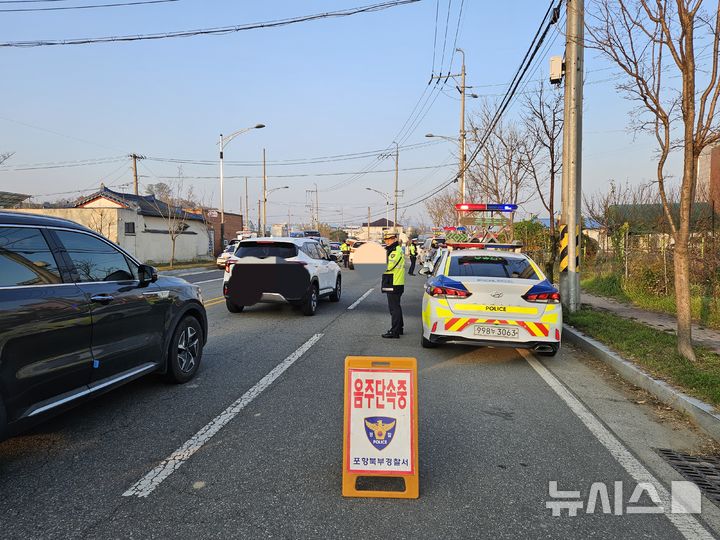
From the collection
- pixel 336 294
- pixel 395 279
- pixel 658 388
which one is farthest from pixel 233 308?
pixel 658 388

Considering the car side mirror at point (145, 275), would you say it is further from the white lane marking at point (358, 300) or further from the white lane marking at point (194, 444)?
the white lane marking at point (358, 300)

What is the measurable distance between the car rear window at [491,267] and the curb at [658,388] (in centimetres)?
148

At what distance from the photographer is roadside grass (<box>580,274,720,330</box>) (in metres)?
9.78

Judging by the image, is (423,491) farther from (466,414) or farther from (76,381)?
(76,381)

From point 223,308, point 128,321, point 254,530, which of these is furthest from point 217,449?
point 223,308

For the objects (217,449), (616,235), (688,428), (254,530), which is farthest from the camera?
(616,235)

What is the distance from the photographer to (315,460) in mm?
3859

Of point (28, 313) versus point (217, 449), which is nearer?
point (28, 313)

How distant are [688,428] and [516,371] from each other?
2.19 meters

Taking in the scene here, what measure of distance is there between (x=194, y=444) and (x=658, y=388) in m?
4.77

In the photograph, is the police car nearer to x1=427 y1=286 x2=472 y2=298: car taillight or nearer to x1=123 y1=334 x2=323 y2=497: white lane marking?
x1=427 y1=286 x2=472 y2=298: car taillight

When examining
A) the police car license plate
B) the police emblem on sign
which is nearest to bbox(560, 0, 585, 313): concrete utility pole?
the police car license plate

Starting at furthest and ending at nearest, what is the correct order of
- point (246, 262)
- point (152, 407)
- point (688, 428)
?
point (246, 262)
point (152, 407)
point (688, 428)

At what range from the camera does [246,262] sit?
10.5 meters
